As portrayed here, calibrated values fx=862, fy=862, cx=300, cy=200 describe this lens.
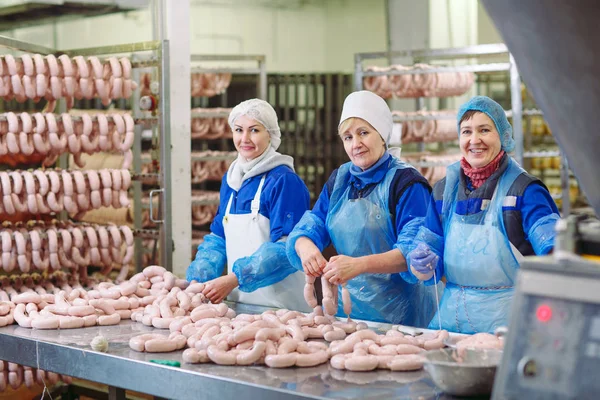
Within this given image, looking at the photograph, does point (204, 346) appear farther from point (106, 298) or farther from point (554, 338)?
point (554, 338)

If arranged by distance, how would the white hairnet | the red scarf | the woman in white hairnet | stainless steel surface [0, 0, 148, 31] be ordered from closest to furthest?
the red scarf
the woman in white hairnet
the white hairnet
stainless steel surface [0, 0, 148, 31]

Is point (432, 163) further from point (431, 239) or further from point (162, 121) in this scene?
point (431, 239)

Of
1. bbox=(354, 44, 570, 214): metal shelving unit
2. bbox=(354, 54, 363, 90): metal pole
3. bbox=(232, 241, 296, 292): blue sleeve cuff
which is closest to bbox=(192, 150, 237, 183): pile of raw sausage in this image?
bbox=(354, 54, 363, 90): metal pole

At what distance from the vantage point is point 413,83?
27.5 feet

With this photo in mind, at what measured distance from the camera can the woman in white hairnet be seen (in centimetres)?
460

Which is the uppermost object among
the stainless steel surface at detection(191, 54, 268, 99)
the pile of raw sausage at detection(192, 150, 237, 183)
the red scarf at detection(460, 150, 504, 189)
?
the stainless steel surface at detection(191, 54, 268, 99)

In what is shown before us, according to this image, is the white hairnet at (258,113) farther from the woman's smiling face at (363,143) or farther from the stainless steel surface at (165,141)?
the stainless steel surface at (165,141)

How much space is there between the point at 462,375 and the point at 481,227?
123 centimetres

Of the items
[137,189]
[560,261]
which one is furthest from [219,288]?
[137,189]

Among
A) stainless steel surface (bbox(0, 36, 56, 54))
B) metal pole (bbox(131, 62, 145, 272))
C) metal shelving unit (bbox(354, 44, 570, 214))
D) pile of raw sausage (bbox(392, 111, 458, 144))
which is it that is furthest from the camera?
pile of raw sausage (bbox(392, 111, 458, 144))

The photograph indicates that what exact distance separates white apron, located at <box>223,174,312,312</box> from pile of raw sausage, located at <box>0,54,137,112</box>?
1639 mm

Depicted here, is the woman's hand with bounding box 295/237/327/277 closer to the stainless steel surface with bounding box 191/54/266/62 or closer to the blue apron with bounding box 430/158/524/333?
the blue apron with bounding box 430/158/524/333

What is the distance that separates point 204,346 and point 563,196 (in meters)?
5.93

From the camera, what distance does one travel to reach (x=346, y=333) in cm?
370
